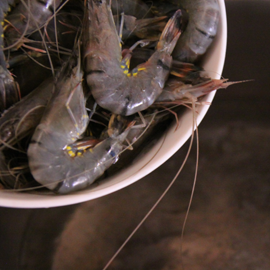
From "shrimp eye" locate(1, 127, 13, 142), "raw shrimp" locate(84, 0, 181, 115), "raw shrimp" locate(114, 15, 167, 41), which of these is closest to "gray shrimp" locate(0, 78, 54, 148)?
"shrimp eye" locate(1, 127, 13, 142)

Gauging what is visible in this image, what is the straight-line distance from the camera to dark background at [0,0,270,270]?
82cm

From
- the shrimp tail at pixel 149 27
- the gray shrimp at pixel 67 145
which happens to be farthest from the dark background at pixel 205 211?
the shrimp tail at pixel 149 27

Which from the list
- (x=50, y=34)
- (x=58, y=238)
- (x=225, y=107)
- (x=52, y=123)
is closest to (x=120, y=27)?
(x=50, y=34)

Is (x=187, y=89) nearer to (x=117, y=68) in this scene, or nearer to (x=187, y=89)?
(x=187, y=89)

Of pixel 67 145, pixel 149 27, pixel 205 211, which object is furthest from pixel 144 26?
pixel 205 211

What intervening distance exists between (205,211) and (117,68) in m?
0.59

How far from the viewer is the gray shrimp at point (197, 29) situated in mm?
565

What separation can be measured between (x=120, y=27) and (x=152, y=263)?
74cm

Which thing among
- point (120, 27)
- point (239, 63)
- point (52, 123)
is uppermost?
point (120, 27)

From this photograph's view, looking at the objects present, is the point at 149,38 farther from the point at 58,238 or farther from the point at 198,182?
the point at 58,238

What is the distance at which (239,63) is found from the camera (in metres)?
0.97

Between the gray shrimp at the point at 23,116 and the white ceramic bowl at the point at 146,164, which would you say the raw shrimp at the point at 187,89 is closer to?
the white ceramic bowl at the point at 146,164

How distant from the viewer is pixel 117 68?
0.58m

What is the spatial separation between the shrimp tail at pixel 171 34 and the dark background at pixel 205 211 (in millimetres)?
412
